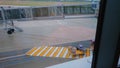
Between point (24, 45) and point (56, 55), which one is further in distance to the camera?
point (24, 45)

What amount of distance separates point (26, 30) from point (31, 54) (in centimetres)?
97

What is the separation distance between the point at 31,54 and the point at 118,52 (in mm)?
1461

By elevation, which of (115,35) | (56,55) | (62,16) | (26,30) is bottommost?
(56,55)

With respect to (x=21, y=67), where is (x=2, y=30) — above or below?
above

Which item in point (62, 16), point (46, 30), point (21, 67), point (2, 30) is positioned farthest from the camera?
point (62, 16)

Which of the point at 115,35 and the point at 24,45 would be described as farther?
the point at 24,45

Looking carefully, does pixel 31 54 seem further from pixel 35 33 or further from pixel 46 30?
pixel 46 30

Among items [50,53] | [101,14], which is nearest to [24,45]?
[50,53]

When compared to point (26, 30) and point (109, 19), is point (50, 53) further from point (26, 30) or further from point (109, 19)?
point (109, 19)

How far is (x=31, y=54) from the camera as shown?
1.89m

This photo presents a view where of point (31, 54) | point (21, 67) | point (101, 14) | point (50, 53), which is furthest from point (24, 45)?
point (101, 14)

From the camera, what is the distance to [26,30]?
273cm

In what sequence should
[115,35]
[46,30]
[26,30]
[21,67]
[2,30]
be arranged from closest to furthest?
[115,35]
[21,67]
[2,30]
[26,30]
[46,30]

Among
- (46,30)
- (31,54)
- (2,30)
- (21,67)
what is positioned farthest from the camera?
(46,30)
